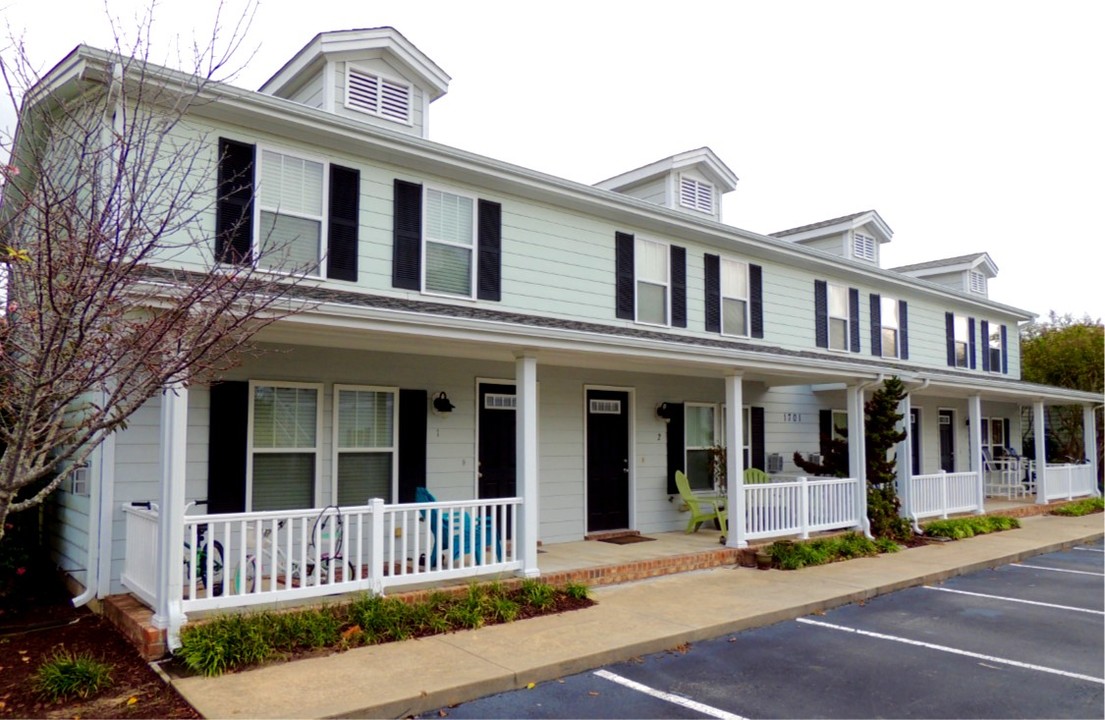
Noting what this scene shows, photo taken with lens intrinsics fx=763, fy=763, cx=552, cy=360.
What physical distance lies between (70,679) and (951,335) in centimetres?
1821

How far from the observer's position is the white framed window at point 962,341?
1811 cm

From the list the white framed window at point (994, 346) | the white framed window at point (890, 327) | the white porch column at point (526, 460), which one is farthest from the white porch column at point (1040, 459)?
the white porch column at point (526, 460)

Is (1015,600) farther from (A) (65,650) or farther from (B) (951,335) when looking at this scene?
(B) (951,335)

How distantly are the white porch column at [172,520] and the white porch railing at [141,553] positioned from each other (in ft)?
0.83

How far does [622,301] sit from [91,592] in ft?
24.4

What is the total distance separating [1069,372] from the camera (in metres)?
21.7

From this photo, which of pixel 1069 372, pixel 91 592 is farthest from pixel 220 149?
pixel 1069 372

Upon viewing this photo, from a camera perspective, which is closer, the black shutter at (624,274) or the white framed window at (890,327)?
the black shutter at (624,274)

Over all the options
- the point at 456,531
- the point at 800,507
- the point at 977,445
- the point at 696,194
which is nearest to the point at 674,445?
the point at 800,507

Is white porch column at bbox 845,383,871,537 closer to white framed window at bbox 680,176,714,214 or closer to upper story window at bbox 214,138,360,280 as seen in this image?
white framed window at bbox 680,176,714,214

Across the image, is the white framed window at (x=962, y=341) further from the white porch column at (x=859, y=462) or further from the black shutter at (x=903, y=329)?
the white porch column at (x=859, y=462)

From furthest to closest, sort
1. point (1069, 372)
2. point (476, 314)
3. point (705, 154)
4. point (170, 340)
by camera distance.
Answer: point (1069, 372) → point (705, 154) → point (476, 314) → point (170, 340)

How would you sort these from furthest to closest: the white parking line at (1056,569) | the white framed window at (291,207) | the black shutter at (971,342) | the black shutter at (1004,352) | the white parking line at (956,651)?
the black shutter at (1004,352) < the black shutter at (971,342) < the white parking line at (1056,569) < the white framed window at (291,207) < the white parking line at (956,651)

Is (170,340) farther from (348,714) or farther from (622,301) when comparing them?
(622,301)
